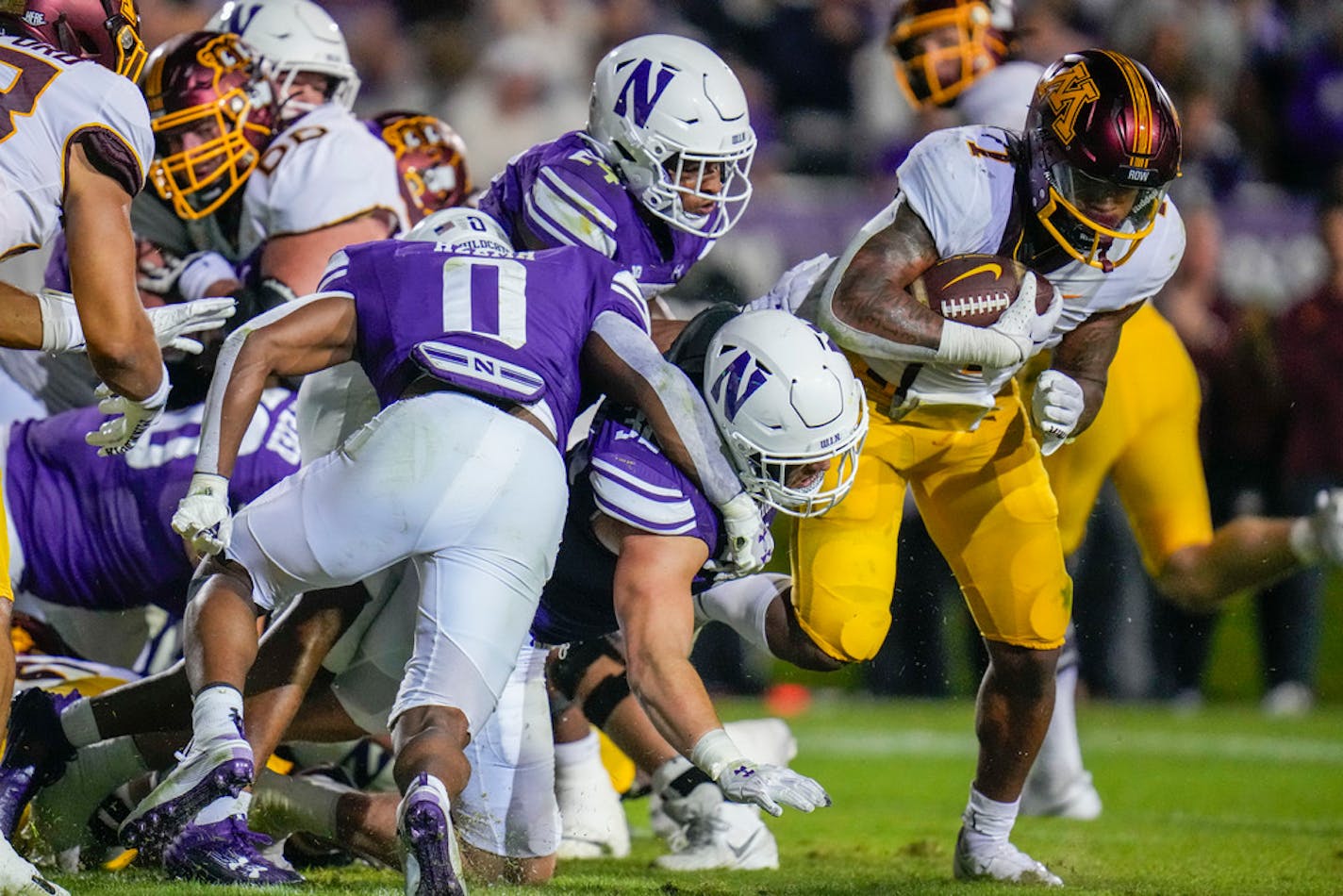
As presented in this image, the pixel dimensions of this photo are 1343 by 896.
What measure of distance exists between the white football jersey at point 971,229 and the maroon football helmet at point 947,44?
157cm

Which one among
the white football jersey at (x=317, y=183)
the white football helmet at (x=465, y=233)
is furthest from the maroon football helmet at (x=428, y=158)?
the white football helmet at (x=465, y=233)

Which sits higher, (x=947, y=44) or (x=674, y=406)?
(x=947, y=44)

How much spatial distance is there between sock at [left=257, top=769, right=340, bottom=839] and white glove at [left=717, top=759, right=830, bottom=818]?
3.58 ft

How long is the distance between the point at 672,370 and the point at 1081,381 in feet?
4.11

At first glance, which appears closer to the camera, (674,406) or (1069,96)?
(674,406)

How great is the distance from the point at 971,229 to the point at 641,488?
3.55 feet

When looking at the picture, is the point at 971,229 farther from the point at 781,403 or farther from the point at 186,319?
the point at 186,319

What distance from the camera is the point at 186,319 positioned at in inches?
163

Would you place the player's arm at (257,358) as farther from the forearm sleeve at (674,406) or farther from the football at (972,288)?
the football at (972,288)

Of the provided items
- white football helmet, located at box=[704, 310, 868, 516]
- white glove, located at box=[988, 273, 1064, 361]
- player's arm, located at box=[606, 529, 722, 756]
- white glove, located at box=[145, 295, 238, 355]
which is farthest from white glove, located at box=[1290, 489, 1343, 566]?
white glove, located at box=[145, 295, 238, 355]

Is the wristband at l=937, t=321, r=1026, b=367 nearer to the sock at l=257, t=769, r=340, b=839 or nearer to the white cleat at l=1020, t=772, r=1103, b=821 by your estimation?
Result: the sock at l=257, t=769, r=340, b=839

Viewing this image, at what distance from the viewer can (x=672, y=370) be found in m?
4.01

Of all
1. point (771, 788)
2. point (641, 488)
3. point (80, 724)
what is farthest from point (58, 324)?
point (771, 788)

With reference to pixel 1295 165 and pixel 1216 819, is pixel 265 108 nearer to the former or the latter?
pixel 1216 819
